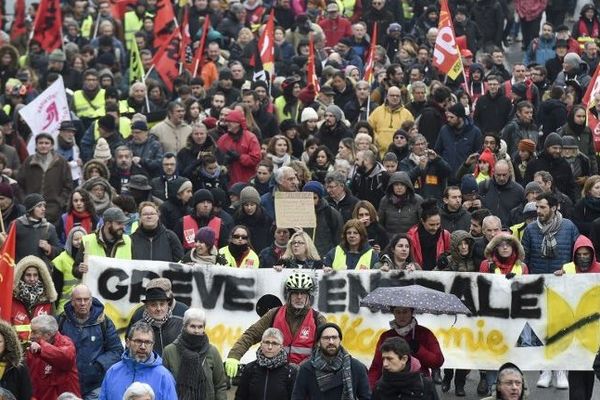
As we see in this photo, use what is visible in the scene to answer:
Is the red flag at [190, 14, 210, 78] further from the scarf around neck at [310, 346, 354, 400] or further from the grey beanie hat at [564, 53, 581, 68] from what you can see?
the scarf around neck at [310, 346, 354, 400]

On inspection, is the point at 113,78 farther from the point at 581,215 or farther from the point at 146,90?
the point at 581,215

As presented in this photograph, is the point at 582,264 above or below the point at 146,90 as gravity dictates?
below

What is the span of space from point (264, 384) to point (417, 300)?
131cm

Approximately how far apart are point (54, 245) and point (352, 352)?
10.1ft

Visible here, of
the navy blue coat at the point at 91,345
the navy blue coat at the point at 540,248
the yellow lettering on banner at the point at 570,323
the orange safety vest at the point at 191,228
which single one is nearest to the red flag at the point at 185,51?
the orange safety vest at the point at 191,228

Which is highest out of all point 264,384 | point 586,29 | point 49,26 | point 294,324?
point 586,29

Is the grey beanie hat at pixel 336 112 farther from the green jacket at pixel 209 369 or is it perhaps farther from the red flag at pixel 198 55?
the green jacket at pixel 209 369

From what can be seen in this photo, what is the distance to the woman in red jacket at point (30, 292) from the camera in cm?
1562

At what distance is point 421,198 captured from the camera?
19016 millimetres

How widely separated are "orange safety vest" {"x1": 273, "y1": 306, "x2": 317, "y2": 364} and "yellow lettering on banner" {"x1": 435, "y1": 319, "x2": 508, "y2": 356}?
87.7 inches

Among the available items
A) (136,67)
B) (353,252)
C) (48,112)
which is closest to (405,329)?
(353,252)

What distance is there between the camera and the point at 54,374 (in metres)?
14.7

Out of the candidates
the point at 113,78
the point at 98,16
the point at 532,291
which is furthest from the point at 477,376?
the point at 98,16

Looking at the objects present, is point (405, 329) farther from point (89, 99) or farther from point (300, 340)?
point (89, 99)
